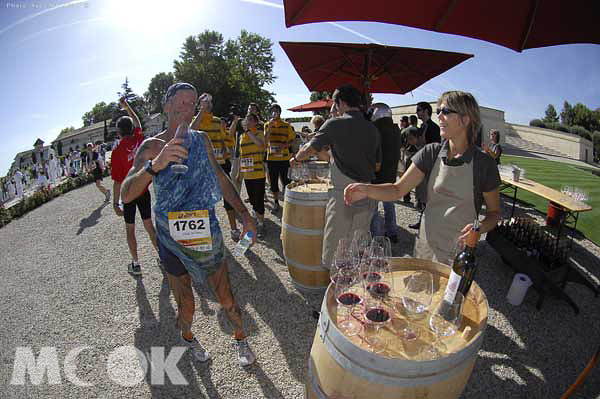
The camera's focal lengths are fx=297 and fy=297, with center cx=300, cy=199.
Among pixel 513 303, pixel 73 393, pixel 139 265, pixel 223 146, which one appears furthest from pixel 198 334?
pixel 513 303

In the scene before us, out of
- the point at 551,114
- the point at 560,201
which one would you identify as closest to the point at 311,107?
the point at 560,201

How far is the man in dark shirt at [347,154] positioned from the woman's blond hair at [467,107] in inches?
34.0

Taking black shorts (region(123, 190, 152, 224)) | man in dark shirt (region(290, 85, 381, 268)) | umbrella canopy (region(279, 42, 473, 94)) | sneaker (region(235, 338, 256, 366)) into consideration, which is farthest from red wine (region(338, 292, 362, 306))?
umbrella canopy (region(279, 42, 473, 94))

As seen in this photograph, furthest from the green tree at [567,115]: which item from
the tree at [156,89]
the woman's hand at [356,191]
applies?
the tree at [156,89]

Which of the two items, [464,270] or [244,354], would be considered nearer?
[464,270]

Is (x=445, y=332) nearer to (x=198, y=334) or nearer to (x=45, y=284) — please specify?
(x=198, y=334)

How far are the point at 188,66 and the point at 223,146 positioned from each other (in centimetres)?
5408

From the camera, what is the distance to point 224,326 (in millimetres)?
3484

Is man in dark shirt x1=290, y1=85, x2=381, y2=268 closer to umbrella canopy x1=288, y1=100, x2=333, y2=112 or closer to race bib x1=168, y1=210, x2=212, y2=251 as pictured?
race bib x1=168, y1=210, x2=212, y2=251

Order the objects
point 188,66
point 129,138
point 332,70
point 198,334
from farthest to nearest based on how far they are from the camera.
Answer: point 188,66
point 332,70
point 129,138
point 198,334

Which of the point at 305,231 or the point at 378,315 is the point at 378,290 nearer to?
the point at 378,315

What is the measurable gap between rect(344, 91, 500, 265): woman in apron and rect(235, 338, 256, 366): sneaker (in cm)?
179

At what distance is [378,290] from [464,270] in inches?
18.9

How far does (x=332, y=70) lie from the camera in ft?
22.1
